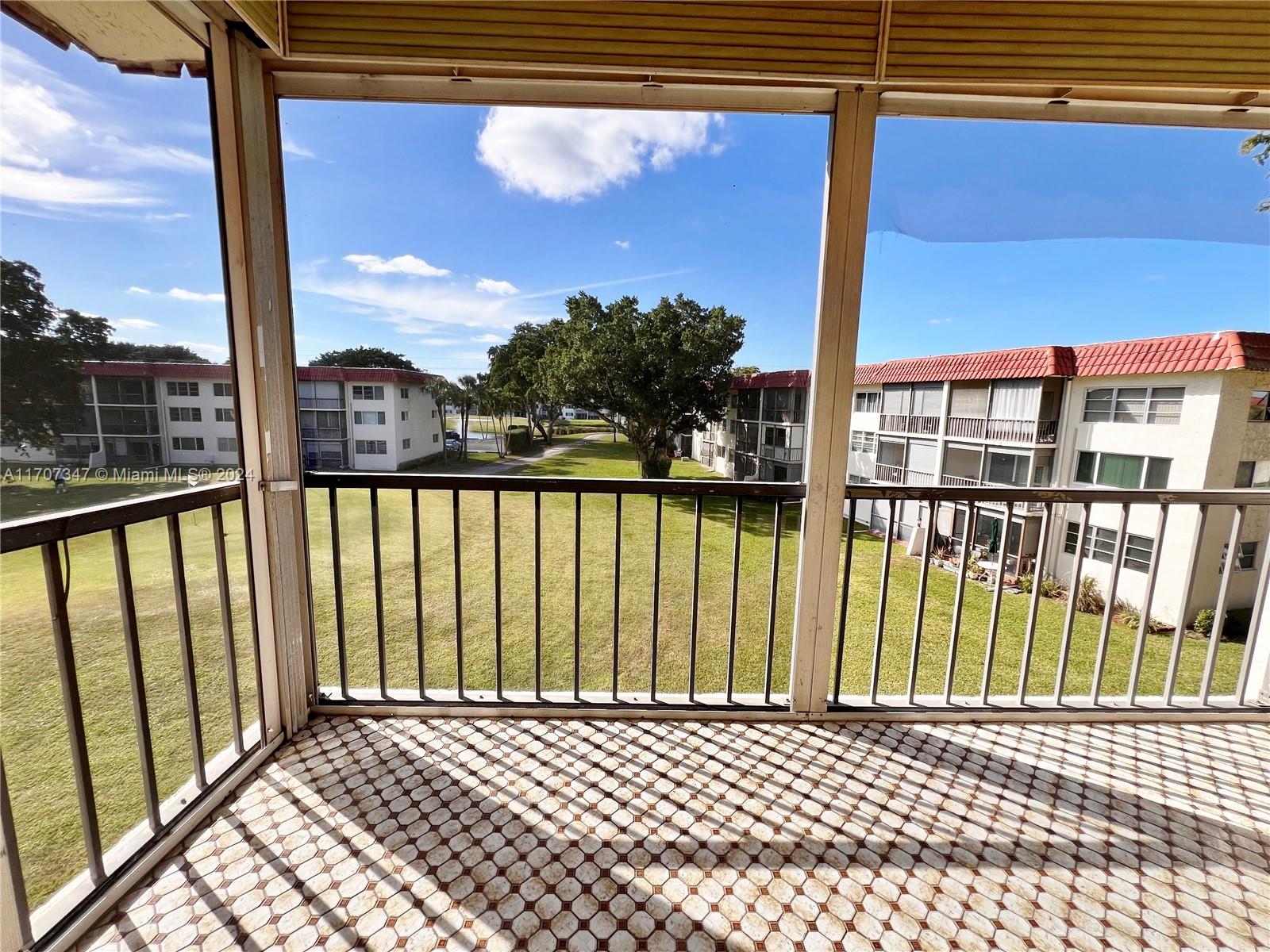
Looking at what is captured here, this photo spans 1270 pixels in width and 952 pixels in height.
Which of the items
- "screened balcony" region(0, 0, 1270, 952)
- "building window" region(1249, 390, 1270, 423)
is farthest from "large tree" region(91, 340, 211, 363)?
"building window" region(1249, 390, 1270, 423)

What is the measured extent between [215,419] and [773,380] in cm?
191

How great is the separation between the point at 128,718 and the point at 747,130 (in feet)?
8.97

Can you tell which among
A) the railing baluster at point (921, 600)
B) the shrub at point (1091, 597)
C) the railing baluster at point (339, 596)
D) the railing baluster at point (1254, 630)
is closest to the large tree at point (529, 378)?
the railing baluster at point (339, 596)

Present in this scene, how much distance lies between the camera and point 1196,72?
149cm

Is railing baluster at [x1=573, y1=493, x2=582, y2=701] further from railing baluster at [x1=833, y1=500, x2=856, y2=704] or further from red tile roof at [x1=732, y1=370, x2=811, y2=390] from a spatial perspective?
railing baluster at [x1=833, y1=500, x2=856, y2=704]

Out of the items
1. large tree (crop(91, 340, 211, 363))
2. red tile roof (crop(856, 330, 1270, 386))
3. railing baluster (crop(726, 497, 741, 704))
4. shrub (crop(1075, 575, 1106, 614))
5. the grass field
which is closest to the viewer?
the grass field

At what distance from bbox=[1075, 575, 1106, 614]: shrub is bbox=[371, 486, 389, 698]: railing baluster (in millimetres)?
4726

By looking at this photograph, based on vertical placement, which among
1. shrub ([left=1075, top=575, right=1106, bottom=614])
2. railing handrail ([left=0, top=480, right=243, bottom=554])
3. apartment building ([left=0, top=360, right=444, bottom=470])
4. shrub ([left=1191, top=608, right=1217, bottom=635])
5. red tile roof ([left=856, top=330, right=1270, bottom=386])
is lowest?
shrub ([left=1075, top=575, right=1106, bottom=614])

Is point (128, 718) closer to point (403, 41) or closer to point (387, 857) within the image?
point (387, 857)

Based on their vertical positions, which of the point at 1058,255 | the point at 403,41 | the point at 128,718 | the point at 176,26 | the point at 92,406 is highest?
the point at 403,41

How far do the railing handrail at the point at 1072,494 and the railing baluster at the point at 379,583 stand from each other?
1782mm

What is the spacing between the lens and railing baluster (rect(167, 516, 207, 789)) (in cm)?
137

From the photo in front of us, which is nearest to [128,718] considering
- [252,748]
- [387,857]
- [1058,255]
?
[252,748]

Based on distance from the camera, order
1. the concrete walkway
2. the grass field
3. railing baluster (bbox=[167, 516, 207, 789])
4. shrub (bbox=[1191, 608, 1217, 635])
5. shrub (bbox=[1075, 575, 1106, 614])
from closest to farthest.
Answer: the grass field → railing baluster (bbox=[167, 516, 207, 789]) → the concrete walkway → shrub (bbox=[1191, 608, 1217, 635]) → shrub (bbox=[1075, 575, 1106, 614])
